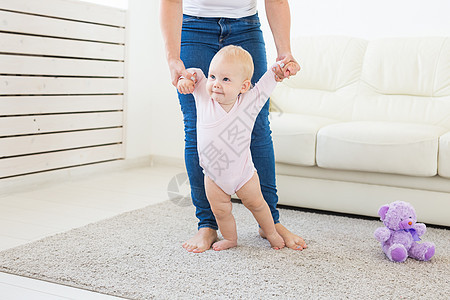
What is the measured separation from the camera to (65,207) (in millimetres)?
2539

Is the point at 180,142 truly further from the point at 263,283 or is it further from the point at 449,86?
the point at 263,283

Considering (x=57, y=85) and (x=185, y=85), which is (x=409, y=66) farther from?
(x=57, y=85)

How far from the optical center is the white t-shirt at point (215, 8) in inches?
72.1

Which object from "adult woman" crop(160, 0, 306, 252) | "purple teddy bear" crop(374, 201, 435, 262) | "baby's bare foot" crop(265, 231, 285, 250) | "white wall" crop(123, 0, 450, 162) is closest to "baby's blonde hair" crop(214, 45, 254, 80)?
"adult woman" crop(160, 0, 306, 252)

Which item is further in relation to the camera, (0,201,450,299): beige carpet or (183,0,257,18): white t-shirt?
(183,0,257,18): white t-shirt

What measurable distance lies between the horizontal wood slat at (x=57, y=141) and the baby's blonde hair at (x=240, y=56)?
4.83 feet

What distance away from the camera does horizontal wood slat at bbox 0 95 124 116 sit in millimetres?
2730

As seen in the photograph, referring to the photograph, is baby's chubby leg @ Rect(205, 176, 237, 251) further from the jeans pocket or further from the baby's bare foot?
the jeans pocket

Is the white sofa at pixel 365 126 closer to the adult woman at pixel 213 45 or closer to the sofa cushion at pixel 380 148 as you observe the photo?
the sofa cushion at pixel 380 148

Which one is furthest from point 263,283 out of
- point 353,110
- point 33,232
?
point 353,110

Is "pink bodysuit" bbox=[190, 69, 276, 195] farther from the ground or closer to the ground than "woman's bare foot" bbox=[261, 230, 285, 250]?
farther from the ground

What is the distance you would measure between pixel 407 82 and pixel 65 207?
1776 millimetres

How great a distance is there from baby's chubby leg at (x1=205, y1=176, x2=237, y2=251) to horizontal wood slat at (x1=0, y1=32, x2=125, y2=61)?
1442 millimetres

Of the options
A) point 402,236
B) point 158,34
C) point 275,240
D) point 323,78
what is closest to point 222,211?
point 275,240
